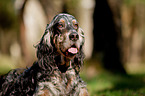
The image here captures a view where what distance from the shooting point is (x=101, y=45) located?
1107 centimetres

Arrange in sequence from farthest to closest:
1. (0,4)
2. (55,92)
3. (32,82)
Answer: (0,4)
(32,82)
(55,92)

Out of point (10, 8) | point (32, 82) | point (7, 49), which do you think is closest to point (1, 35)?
point (7, 49)

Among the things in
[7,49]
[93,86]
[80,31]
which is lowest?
[7,49]

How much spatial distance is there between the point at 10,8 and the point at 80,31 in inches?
1099

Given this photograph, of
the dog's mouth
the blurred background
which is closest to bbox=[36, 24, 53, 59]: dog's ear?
the blurred background

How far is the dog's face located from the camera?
420 cm

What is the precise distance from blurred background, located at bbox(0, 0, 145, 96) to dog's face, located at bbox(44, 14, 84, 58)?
18.8 inches

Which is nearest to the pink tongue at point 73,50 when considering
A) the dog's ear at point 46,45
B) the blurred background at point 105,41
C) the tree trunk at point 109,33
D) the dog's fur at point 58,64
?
the dog's fur at point 58,64

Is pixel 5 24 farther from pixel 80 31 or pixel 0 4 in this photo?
pixel 80 31

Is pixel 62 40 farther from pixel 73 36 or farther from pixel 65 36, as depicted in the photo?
pixel 73 36

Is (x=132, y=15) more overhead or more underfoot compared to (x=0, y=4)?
more underfoot

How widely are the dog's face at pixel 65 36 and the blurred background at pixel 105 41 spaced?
0.48 metres

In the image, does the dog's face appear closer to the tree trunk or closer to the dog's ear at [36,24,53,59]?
the dog's ear at [36,24,53,59]

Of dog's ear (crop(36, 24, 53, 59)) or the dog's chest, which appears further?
dog's ear (crop(36, 24, 53, 59))
